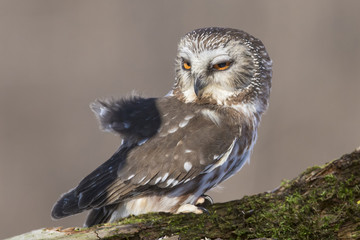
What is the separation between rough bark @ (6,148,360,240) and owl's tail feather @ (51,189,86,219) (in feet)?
1.72

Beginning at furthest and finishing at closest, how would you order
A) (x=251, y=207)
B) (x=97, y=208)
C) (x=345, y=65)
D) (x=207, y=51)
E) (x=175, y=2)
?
(x=175, y=2)
(x=345, y=65)
(x=207, y=51)
(x=97, y=208)
(x=251, y=207)

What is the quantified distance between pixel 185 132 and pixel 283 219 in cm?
120

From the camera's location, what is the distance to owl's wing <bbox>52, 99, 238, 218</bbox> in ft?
14.5

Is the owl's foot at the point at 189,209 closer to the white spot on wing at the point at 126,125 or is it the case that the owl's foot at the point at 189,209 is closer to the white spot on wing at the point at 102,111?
the white spot on wing at the point at 126,125

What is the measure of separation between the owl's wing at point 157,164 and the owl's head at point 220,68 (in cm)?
40

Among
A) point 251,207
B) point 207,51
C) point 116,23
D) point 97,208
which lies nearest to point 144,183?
point 97,208

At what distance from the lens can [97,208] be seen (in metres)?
4.42

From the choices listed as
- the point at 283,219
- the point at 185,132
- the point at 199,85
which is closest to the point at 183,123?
the point at 185,132

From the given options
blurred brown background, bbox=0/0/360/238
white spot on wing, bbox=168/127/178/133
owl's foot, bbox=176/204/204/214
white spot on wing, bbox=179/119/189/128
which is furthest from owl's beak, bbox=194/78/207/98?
blurred brown background, bbox=0/0/360/238

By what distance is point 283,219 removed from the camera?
12.1 feet

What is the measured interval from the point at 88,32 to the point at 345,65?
4642mm

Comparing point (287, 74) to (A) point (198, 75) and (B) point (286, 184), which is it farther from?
(B) point (286, 184)

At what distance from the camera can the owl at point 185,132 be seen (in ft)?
14.5

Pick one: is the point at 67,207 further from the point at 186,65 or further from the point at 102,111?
the point at 186,65
